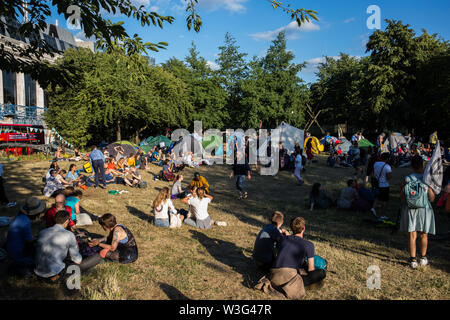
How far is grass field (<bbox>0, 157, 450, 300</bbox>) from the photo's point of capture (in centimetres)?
454

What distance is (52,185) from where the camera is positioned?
1026cm

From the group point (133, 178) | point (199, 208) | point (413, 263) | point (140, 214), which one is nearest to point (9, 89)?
point (133, 178)

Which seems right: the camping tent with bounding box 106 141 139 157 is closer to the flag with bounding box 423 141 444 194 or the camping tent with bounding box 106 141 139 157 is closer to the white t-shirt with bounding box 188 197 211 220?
the white t-shirt with bounding box 188 197 211 220

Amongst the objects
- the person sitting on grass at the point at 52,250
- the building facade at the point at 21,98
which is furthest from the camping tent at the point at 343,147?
the building facade at the point at 21,98

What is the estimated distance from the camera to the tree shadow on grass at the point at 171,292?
441 cm

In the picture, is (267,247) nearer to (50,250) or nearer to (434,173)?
(434,173)

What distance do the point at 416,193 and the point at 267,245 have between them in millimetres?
2700

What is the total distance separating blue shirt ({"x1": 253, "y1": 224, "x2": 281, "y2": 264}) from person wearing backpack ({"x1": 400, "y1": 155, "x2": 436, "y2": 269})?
2307 mm

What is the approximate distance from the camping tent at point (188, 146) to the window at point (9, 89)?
23014 mm

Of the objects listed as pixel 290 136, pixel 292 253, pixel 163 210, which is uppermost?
pixel 290 136

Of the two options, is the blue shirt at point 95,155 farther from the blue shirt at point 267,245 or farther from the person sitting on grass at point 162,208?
the blue shirt at point 267,245

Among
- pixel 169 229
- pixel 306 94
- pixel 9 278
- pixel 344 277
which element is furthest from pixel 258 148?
pixel 306 94

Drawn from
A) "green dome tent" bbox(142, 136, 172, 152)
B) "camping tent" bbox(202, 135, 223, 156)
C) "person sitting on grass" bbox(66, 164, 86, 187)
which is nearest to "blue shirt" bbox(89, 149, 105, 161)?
"person sitting on grass" bbox(66, 164, 86, 187)
